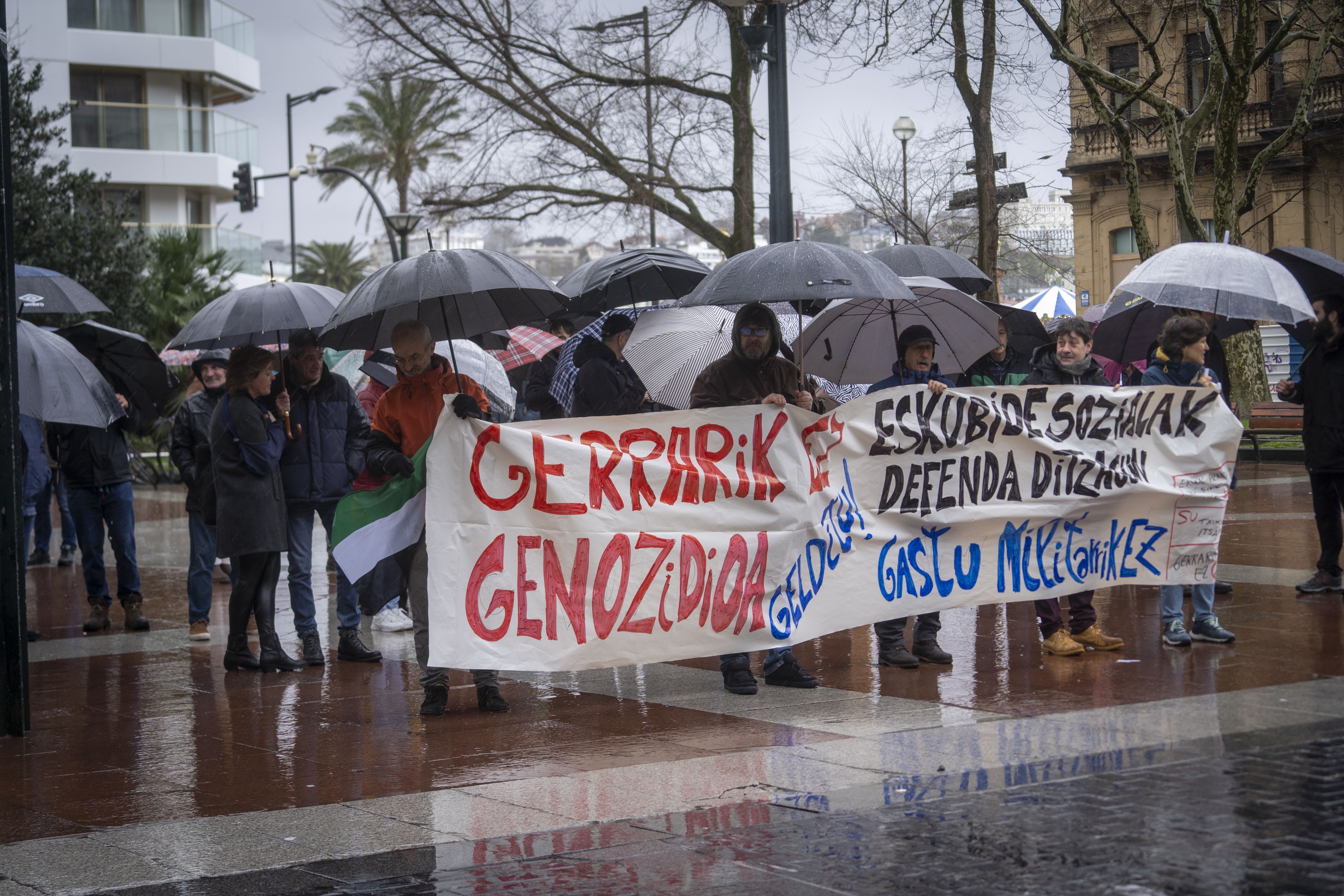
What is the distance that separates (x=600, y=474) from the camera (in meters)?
6.85

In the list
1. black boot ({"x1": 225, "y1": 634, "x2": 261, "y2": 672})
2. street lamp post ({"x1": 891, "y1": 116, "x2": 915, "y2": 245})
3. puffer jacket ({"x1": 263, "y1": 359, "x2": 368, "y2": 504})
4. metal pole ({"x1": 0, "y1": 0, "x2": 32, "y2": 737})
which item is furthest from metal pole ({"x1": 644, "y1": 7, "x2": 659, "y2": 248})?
metal pole ({"x1": 0, "y1": 0, "x2": 32, "y2": 737})

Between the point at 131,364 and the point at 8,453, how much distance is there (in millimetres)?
3952

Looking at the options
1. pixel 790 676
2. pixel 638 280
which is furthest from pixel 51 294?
pixel 790 676

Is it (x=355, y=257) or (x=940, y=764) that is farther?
(x=355, y=257)

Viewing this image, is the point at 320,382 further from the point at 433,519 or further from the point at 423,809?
the point at 423,809

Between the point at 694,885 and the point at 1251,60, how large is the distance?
1690 centimetres

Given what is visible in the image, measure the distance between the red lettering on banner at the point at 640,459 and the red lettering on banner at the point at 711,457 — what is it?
7.9 inches

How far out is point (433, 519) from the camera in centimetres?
658

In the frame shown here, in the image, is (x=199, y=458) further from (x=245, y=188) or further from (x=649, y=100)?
(x=245, y=188)

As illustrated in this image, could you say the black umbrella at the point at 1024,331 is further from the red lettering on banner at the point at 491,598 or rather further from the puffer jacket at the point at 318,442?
the red lettering on banner at the point at 491,598

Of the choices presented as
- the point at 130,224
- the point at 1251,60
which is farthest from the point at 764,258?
the point at 130,224

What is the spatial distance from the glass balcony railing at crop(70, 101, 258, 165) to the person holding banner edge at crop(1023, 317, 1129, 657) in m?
41.4

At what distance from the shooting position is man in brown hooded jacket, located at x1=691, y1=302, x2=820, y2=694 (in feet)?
23.7

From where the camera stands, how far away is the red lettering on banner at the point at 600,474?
6816mm
